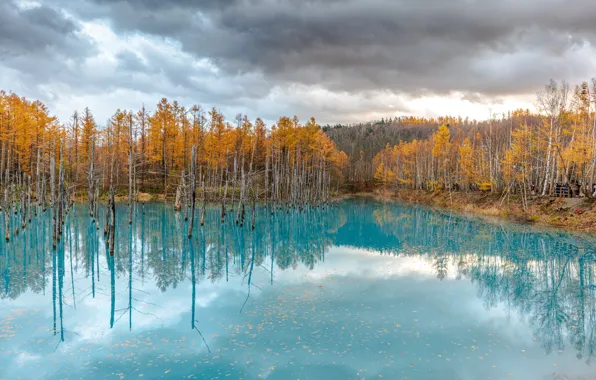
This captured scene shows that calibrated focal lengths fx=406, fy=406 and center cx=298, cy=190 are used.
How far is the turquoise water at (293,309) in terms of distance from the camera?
35.1 ft

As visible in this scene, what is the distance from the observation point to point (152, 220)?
127 ft

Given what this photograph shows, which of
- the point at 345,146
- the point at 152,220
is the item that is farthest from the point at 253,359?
the point at 345,146

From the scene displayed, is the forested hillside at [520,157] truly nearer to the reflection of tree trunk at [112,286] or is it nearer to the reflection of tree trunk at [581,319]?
the reflection of tree trunk at [581,319]

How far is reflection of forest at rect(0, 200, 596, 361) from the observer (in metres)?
16.1

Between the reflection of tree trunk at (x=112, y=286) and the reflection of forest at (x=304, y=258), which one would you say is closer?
the reflection of tree trunk at (x=112, y=286)

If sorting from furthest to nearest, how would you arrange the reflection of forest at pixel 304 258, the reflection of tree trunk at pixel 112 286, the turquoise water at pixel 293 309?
the reflection of forest at pixel 304 258 → the reflection of tree trunk at pixel 112 286 → the turquoise water at pixel 293 309

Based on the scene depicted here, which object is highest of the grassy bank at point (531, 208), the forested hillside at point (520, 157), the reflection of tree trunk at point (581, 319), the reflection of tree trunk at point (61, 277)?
the forested hillside at point (520, 157)

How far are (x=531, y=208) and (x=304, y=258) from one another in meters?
30.3

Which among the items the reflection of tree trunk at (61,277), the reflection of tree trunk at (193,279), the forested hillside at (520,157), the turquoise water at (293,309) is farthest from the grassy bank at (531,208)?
the reflection of tree trunk at (61,277)

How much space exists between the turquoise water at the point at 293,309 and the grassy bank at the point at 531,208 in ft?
25.2

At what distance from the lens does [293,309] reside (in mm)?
15062

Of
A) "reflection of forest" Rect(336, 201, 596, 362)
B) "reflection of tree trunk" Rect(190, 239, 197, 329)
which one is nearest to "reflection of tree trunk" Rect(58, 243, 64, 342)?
"reflection of tree trunk" Rect(190, 239, 197, 329)

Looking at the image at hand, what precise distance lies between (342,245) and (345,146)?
139 metres

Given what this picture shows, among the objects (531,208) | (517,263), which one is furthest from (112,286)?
(531,208)
